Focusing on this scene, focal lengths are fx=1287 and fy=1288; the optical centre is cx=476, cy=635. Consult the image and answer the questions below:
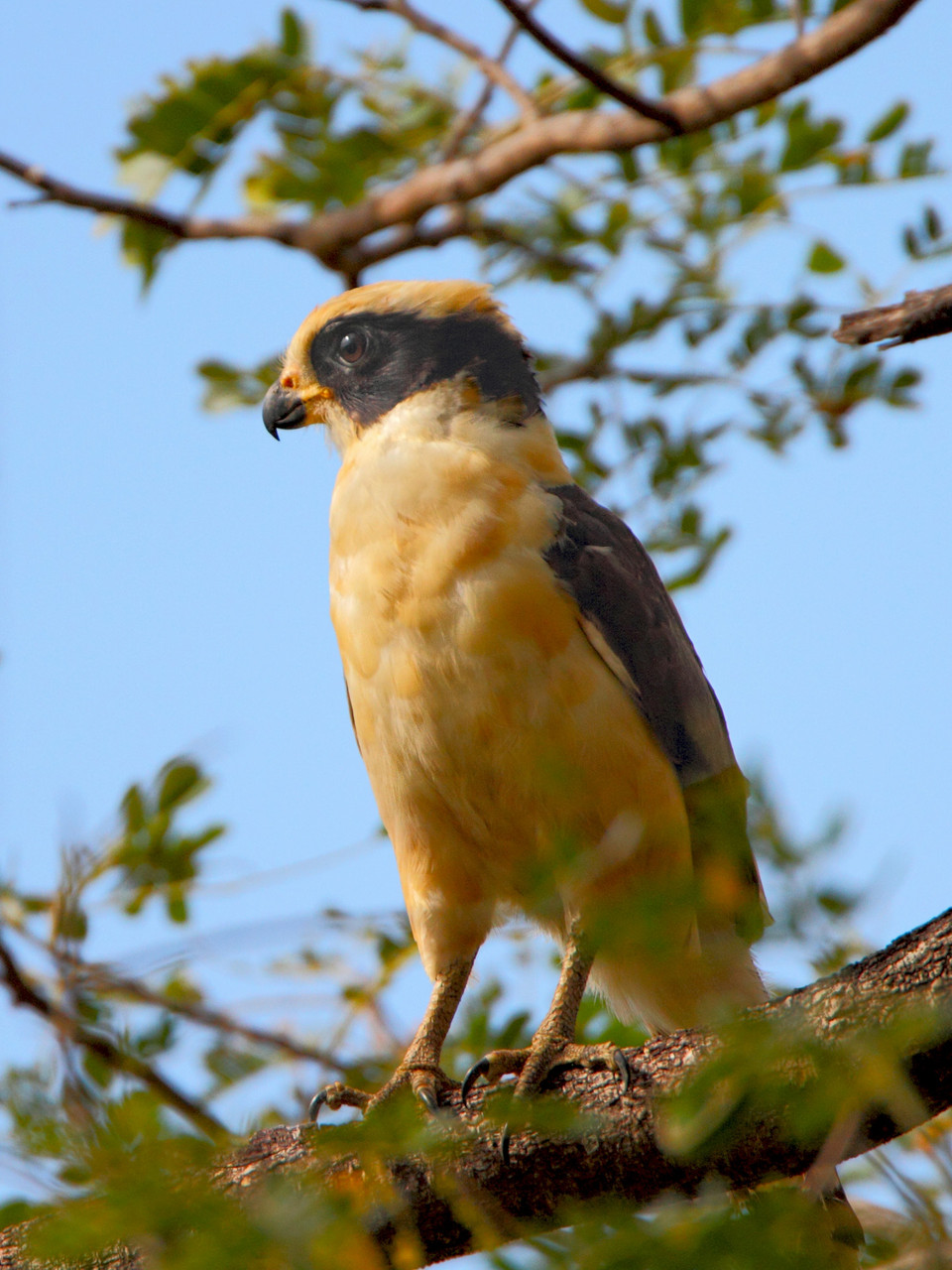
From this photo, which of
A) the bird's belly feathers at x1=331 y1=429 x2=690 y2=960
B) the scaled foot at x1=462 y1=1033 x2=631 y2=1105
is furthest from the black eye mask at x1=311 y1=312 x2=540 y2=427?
the scaled foot at x1=462 y1=1033 x2=631 y2=1105

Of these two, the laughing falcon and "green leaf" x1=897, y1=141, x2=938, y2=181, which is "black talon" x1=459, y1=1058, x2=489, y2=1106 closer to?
the laughing falcon

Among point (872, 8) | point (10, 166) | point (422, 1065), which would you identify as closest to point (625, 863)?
point (422, 1065)

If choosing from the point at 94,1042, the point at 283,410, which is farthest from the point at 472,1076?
the point at 283,410

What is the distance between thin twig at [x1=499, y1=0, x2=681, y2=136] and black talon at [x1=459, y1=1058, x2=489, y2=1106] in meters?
2.54

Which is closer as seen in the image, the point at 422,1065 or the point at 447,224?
the point at 422,1065

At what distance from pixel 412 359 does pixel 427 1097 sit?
6.93 feet

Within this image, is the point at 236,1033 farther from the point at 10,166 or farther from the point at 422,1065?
the point at 10,166

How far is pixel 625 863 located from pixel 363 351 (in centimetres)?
179

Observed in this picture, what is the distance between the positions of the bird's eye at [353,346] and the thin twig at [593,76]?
102 cm

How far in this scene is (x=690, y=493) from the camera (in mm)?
4543

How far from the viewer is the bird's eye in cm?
401

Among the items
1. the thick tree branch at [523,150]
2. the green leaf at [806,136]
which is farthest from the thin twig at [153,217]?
the green leaf at [806,136]

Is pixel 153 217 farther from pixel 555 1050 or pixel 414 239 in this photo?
pixel 555 1050

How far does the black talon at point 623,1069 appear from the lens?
103 inches
